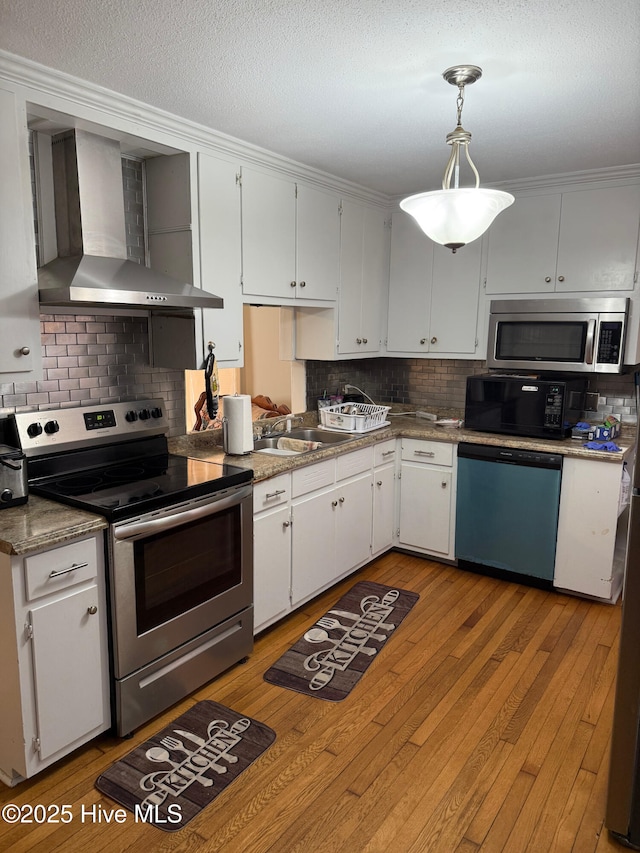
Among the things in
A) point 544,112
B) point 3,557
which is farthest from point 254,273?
point 3,557

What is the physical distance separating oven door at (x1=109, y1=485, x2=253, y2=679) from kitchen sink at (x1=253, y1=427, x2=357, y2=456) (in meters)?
0.81

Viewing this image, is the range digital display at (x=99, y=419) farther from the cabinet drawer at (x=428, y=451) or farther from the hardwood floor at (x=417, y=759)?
the cabinet drawer at (x=428, y=451)

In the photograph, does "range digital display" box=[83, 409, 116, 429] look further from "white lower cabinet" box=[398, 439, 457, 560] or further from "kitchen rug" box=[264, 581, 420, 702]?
"white lower cabinet" box=[398, 439, 457, 560]

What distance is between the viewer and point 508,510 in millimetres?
3691

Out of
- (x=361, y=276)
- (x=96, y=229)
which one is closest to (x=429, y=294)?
(x=361, y=276)

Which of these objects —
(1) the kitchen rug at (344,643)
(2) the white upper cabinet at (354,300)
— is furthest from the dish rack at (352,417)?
(1) the kitchen rug at (344,643)

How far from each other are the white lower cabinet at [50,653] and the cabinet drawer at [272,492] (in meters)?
0.86

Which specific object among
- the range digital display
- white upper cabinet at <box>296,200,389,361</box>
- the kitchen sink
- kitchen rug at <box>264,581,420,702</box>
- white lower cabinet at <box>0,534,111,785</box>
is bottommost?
kitchen rug at <box>264,581,420,702</box>

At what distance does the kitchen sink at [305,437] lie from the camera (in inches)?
140

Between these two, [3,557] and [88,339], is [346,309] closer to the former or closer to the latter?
[88,339]

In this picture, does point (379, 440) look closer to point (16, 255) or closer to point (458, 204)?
point (458, 204)

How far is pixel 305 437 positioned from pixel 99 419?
4.72 feet

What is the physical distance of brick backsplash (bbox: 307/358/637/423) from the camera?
4.16 m

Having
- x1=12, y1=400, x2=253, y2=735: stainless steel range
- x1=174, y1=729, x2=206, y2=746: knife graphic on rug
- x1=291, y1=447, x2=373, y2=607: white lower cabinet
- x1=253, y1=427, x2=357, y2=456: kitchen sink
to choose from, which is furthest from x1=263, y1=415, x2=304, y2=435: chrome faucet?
x1=174, y1=729, x2=206, y2=746: knife graphic on rug
